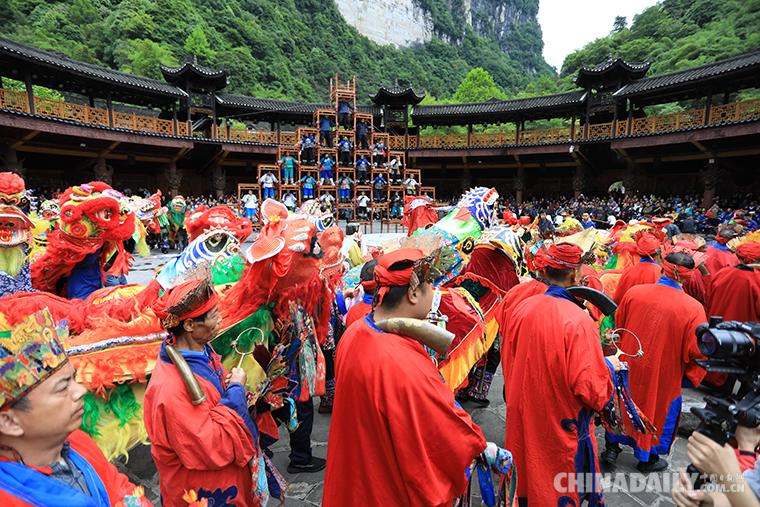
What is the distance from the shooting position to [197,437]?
5.24ft

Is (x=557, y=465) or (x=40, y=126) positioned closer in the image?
(x=557, y=465)

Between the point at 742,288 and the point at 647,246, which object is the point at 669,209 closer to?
the point at 742,288

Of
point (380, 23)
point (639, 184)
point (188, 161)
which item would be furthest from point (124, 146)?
point (380, 23)

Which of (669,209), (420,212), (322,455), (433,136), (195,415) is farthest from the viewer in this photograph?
Answer: (433,136)

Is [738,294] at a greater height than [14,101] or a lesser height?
lesser

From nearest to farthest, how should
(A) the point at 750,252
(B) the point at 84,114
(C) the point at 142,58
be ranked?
(A) the point at 750,252 → (B) the point at 84,114 → (C) the point at 142,58

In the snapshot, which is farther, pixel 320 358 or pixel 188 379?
pixel 320 358

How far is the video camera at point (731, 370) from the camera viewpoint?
1153mm

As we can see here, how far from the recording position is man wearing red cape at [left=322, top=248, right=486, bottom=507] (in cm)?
151

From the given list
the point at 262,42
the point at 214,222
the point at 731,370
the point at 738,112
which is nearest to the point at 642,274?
the point at 731,370

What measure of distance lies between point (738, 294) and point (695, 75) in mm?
16749

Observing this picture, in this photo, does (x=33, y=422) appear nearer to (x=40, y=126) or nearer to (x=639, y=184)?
(x=40, y=126)

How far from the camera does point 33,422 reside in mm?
1060

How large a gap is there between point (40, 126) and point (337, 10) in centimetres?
4909
